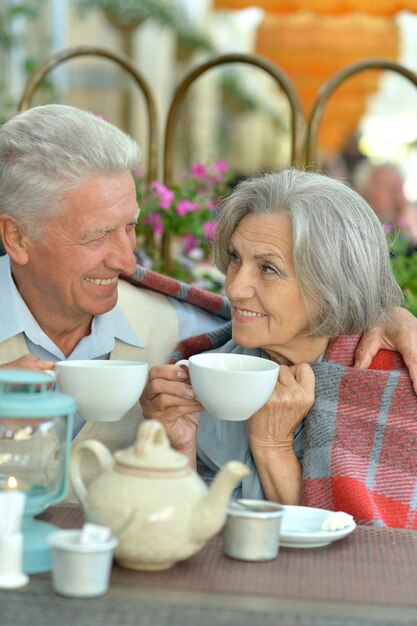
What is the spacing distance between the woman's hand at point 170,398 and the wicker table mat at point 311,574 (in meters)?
0.40

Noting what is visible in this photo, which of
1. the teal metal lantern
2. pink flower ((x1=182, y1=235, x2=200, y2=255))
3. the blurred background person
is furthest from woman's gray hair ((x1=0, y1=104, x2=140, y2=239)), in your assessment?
the blurred background person

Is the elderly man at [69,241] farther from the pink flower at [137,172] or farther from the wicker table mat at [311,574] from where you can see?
the wicker table mat at [311,574]

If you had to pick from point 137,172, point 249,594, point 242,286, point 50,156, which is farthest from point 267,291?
point 137,172

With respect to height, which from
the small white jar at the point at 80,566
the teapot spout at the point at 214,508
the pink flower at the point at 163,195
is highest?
the pink flower at the point at 163,195

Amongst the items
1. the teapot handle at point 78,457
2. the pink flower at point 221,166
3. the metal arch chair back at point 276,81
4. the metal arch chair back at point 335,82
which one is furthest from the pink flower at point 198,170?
the teapot handle at point 78,457

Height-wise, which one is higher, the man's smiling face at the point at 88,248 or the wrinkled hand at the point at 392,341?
the man's smiling face at the point at 88,248

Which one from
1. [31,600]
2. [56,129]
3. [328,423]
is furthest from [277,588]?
[56,129]

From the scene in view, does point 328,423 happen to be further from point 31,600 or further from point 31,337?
point 31,600

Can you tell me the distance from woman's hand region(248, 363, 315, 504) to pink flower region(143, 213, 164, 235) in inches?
50.6

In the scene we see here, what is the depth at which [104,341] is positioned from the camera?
240 cm

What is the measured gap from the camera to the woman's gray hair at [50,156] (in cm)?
221

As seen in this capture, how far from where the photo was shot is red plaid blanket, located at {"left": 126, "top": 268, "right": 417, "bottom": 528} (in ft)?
6.81

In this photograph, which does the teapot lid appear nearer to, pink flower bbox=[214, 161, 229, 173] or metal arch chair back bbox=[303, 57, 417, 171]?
metal arch chair back bbox=[303, 57, 417, 171]

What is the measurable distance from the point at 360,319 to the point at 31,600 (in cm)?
103
